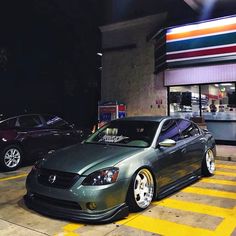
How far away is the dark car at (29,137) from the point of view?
8.32 m

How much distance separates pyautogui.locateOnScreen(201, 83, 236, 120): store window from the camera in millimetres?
12219

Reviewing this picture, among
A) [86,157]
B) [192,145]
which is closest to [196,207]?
[192,145]

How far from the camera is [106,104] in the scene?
14805 millimetres

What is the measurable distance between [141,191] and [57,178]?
1.27 meters

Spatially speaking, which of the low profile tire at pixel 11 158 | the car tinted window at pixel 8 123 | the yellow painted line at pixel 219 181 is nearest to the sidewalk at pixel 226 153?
the yellow painted line at pixel 219 181

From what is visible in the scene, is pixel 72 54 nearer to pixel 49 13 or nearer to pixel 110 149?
pixel 49 13

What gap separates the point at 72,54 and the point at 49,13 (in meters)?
2.27

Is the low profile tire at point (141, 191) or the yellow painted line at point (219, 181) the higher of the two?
the low profile tire at point (141, 191)

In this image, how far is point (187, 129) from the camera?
6.75m

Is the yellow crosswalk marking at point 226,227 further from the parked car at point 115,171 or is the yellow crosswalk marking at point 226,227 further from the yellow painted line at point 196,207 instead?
the parked car at point 115,171

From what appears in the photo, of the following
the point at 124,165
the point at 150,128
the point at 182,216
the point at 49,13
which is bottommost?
the point at 182,216

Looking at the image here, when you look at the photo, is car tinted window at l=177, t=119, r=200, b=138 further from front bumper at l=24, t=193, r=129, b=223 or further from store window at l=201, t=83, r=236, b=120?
store window at l=201, t=83, r=236, b=120

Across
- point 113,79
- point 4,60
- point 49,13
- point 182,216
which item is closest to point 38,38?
point 49,13

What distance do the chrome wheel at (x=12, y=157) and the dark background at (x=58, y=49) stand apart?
5258 millimetres
